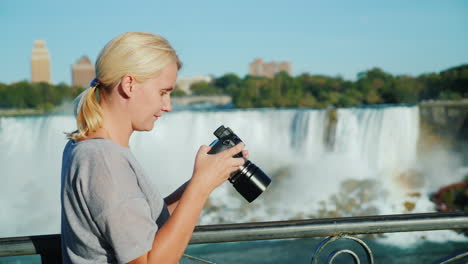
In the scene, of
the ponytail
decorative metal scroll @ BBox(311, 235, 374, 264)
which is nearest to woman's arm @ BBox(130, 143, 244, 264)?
the ponytail

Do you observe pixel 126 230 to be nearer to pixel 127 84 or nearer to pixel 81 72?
pixel 127 84

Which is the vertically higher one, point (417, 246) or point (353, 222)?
point (353, 222)

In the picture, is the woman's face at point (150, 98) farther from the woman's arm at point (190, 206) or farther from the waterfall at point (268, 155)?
the waterfall at point (268, 155)

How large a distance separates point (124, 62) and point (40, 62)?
128 ft

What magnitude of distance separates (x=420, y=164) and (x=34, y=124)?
13.2 metres

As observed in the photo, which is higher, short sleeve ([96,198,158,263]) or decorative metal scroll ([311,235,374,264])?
short sleeve ([96,198,158,263])

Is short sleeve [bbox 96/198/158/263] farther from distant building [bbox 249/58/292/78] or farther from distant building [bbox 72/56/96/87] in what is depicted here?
distant building [bbox 249/58/292/78]

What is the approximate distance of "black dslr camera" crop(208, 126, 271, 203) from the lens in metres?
1.27

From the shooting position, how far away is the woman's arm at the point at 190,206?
42.0 inches

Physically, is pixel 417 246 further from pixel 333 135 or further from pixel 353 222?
pixel 353 222

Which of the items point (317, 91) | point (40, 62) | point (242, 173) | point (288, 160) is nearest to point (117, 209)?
point (242, 173)

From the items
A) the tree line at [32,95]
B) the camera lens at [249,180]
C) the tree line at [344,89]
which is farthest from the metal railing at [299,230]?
the tree line at [32,95]

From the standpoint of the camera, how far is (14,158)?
16391 mm

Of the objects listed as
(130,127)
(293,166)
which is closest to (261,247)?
(293,166)
